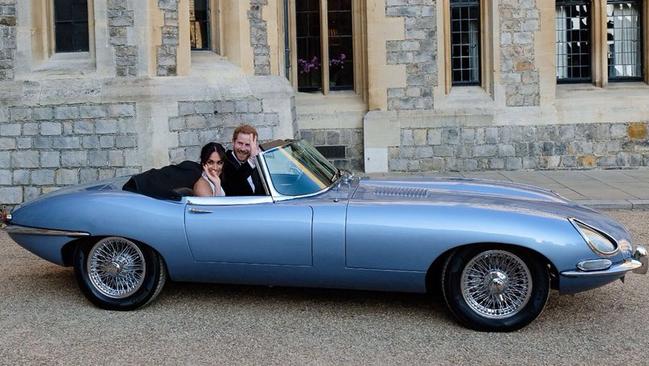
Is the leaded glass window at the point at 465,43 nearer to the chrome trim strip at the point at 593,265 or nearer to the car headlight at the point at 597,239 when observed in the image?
the car headlight at the point at 597,239

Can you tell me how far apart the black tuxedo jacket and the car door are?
0.14 metres

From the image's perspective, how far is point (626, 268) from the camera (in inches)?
185

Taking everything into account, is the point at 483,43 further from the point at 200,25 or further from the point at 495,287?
the point at 495,287

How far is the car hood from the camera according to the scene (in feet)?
16.4

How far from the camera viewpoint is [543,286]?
471 cm

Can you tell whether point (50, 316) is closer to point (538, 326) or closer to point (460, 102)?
point (538, 326)

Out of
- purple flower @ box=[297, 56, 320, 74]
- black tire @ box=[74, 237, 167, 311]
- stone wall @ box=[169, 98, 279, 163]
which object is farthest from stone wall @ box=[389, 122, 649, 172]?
black tire @ box=[74, 237, 167, 311]

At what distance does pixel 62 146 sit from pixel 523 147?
7.43 m

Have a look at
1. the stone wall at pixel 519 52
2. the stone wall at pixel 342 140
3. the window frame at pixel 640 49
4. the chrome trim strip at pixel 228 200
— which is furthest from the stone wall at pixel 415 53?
the chrome trim strip at pixel 228 200

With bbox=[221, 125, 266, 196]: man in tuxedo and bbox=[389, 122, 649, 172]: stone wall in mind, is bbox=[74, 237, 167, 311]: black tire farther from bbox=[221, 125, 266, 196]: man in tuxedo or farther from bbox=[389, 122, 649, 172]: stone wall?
bbox=[389, 122, 649, 172]: stone wall

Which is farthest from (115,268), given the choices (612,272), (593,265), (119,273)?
(612,272)

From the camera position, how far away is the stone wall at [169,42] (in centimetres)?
976

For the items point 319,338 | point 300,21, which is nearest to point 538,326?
point 319,338

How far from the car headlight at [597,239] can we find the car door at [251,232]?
1.64 meters
